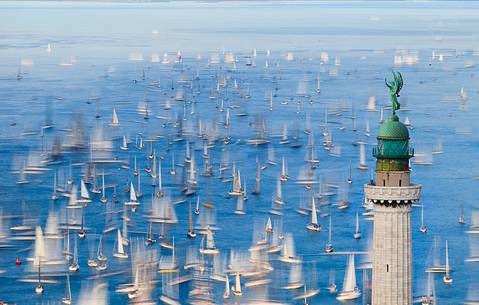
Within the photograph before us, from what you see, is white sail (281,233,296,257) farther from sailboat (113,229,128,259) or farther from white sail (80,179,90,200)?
white sail (80,179,90,200)

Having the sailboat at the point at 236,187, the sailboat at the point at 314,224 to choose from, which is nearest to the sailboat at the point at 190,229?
the sailboat at the point at 314,224

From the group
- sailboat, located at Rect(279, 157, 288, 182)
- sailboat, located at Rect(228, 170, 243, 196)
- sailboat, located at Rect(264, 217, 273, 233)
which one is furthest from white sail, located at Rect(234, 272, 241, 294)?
sailboat, located at Rect(279, 157, 288, 182)

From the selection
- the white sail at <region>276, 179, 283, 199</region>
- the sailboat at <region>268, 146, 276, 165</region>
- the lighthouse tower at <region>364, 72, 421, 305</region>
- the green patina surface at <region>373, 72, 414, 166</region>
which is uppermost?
the green patina surface at <region>373, 72, 414, 166</region>

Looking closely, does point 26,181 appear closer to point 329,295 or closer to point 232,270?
point 232,270

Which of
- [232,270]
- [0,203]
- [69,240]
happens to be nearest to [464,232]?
[232,270]

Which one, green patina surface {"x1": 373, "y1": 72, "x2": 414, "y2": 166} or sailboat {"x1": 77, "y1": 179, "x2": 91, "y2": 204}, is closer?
green patina surface {"x1": 373, "y1": 72, "x2": 414, "y2": 166}

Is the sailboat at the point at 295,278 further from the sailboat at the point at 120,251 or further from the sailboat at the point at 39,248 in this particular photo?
the sailboat at the point at 39,248
